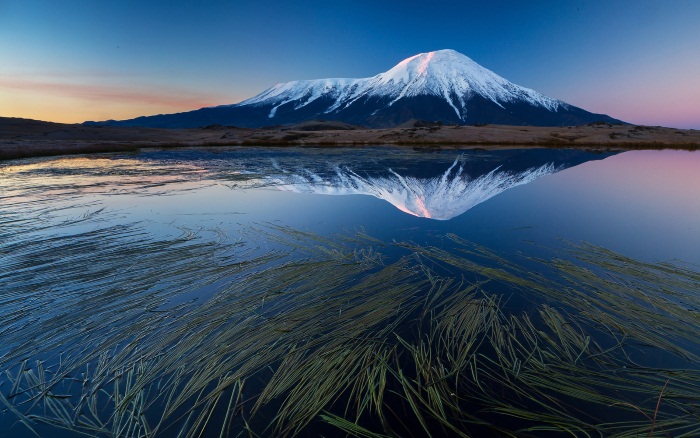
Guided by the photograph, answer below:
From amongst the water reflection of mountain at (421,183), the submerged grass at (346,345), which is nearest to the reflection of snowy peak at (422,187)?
the water reflection of mountain at (421,183)

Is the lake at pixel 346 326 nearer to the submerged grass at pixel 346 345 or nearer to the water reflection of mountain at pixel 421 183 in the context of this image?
the submerged grass at pixel 346 345

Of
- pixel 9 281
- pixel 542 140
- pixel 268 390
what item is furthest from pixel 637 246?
pixel 542 140

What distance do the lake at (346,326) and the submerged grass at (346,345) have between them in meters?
0.02

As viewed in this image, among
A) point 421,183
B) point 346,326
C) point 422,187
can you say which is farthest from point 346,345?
point 421,183

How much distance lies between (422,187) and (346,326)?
13253 millimetres

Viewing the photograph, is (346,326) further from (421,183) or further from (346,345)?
(421,183)

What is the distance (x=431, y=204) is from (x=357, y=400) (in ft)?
34.5

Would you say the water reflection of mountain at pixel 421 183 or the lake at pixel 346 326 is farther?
the water reflection of mountain at pixel 421 183

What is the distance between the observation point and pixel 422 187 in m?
17.0

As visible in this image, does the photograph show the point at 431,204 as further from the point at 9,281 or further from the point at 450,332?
the point at 9,281

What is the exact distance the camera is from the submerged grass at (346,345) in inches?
130

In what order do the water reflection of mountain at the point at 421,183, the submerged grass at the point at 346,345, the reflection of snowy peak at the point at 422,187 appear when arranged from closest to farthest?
1. the submerged grass at the point at 346,345
2. the reflection of snowy peak at the point at 422,187
3. the water reflection of mountain at the point at 421,183

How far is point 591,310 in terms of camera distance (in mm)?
5258

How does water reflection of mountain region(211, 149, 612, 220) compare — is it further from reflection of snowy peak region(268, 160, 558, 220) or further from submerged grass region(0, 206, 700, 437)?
submerged grass region(0, 206, 700, 437)
